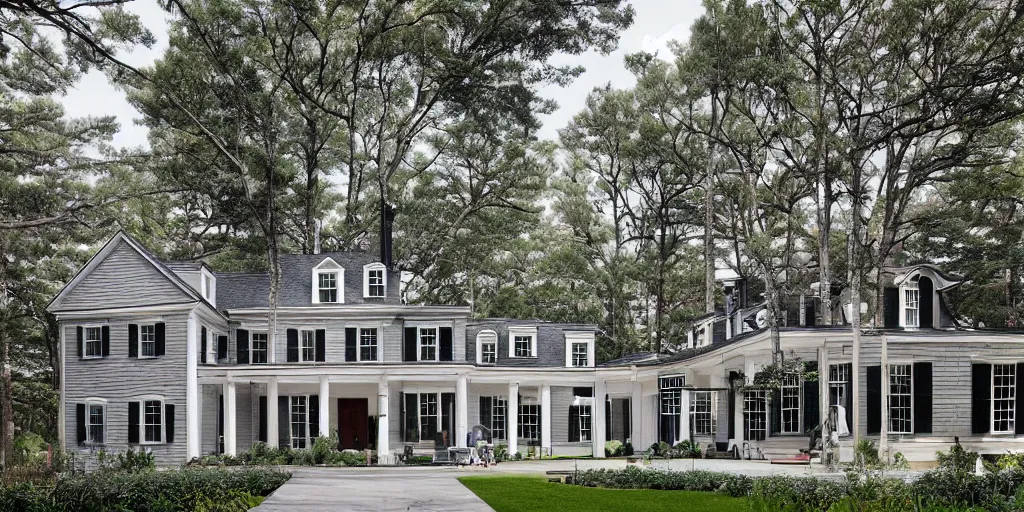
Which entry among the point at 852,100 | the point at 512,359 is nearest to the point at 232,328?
the point at 512,359

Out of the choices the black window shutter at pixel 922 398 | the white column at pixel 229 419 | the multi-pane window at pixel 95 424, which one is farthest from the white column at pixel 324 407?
the black window shutter at pixel 922 398

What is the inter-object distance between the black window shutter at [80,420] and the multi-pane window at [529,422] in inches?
642

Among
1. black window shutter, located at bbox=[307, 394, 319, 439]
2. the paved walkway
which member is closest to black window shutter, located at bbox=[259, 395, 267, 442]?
black window shutter, located at bbox=[307, 394, 319, 439]

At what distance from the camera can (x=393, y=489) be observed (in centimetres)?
2278

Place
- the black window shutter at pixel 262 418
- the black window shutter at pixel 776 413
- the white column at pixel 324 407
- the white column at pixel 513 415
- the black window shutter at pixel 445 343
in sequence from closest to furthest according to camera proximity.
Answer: the black window shutter at pixel 776 413 < the white column at pixel 324 407 < the white column at pixel 513 415 < the black window shutter at pixel 445 343 < the black window shutter at pixel 262 418

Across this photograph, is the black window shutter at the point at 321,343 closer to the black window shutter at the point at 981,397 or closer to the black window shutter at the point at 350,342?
the black window shutter at the point at 350,342

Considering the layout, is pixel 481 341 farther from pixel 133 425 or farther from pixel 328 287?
pixel 133 425

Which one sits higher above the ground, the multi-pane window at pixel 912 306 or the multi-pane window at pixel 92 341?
the multi-pane window at pixel 912 306

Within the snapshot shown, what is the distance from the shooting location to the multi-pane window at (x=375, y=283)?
42000mm

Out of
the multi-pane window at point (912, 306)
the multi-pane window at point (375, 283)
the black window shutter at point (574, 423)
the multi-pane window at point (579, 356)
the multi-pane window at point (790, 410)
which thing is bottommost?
the black window shutter at point (574, 423)

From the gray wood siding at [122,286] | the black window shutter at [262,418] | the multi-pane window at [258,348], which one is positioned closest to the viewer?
the gray wood siding at [122,286]

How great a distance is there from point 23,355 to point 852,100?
127 ft

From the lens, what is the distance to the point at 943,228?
45812mm

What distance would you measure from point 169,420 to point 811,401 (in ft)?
68.5
